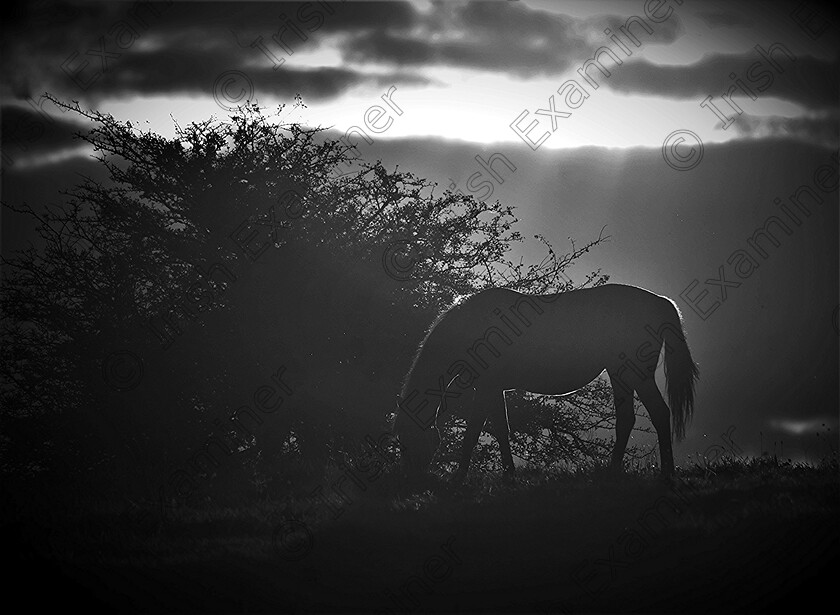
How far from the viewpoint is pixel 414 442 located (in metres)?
9.06

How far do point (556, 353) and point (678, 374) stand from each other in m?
1.52

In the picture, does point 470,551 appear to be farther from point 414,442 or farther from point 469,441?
point 469,441

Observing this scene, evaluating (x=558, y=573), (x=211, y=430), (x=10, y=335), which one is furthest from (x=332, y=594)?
(x=10, y=335)

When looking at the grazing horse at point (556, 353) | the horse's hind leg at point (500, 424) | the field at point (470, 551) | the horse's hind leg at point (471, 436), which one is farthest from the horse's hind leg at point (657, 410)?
the horse's hind leg at point (471, 436)

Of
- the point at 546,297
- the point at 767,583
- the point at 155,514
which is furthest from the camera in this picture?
the point at 546,297

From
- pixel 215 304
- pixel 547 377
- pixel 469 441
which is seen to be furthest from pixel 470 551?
pixel 215 304

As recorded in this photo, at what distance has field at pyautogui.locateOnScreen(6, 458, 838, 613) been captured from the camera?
576 cm

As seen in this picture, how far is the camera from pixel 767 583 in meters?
5.77

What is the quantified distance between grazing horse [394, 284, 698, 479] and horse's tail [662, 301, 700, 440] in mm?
12

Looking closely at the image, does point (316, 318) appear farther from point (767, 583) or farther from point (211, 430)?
point (767, 583)

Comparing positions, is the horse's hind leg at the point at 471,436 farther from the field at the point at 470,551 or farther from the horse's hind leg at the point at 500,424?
the field at the point at 470,551

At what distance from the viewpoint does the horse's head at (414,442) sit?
9.00 metres

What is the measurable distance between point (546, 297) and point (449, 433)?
16.2 ft

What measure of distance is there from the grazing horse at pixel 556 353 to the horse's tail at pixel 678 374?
0.01m
